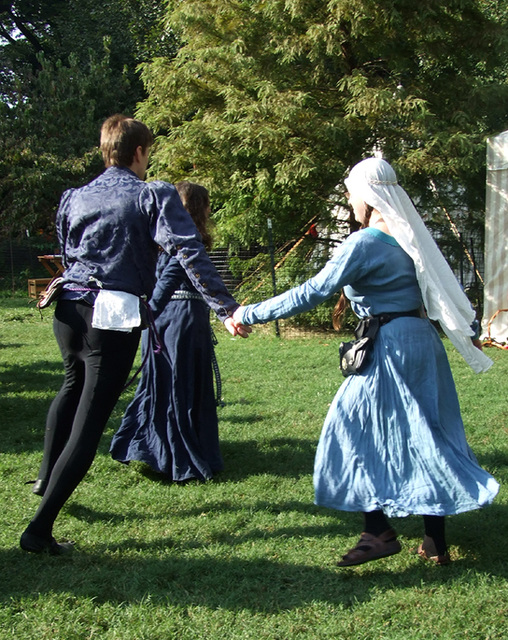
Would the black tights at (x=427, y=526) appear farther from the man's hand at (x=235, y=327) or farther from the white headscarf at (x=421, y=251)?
the man's hand at (x=235, y=327)

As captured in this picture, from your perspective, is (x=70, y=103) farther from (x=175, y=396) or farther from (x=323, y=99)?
(x=175, y=396)

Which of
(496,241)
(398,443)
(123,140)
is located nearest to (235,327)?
(398,443)

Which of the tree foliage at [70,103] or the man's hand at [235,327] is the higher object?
the tree foliage at [70,103]

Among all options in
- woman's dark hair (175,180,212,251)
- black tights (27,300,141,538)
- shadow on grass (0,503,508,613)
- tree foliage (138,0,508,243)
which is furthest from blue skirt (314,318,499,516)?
tree foliage (138,0,508,243)

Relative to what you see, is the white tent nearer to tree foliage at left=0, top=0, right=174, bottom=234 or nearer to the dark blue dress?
the dark blue dress

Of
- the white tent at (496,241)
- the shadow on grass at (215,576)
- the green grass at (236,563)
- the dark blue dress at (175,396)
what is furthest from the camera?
the white tent at (496,241)

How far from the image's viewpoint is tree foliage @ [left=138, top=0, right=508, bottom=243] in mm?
11602

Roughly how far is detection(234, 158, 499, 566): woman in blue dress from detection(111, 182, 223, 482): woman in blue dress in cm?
152

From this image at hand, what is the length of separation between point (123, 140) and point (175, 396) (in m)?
1.87

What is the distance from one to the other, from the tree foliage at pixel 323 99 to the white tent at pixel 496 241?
11.2 inches

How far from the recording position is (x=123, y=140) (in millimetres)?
3492

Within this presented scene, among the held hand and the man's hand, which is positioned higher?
the held hand

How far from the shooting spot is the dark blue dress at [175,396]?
464cm

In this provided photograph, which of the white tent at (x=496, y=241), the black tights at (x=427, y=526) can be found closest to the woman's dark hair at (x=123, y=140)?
the black tights at (x=427, y=526)
